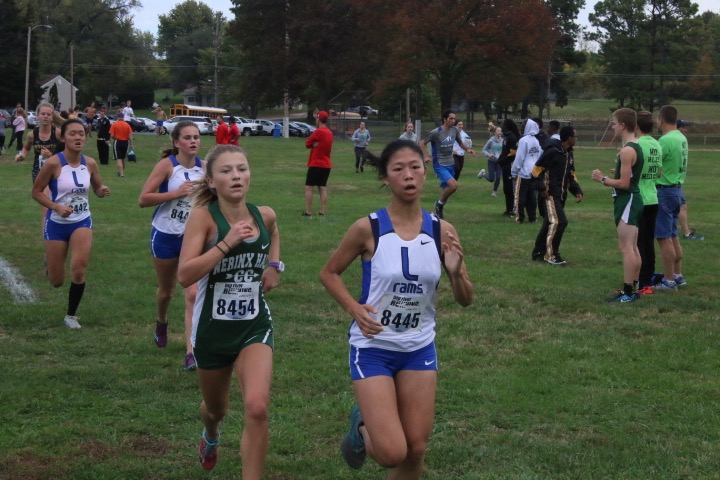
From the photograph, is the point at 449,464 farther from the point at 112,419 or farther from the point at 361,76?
the point at 361,76

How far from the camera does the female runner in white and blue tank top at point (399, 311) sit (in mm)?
4707

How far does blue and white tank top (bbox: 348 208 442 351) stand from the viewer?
484 cm

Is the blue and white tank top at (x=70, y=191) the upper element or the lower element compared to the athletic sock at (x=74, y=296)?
upper

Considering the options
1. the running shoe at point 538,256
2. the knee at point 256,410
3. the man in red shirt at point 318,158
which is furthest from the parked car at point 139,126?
the knee at point 256,410

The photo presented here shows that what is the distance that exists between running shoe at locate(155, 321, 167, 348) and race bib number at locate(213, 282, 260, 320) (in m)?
3.47

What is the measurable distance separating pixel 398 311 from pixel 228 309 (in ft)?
3.23

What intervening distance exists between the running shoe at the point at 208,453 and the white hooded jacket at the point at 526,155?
1286cm

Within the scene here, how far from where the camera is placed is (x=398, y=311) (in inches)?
191

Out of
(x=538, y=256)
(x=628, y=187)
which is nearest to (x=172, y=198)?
(x=628, y=187)

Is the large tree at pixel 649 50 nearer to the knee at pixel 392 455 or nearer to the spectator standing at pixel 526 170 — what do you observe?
the spectator standing at pixel 526 170

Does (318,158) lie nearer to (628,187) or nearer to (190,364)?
(628,187)

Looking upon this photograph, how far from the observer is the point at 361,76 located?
76375 millimetres

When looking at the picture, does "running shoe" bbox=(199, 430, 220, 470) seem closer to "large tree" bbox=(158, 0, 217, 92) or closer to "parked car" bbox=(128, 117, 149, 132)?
"parked car" bbox=(128, 117, 149, 132)

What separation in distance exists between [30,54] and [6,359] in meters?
77.0
